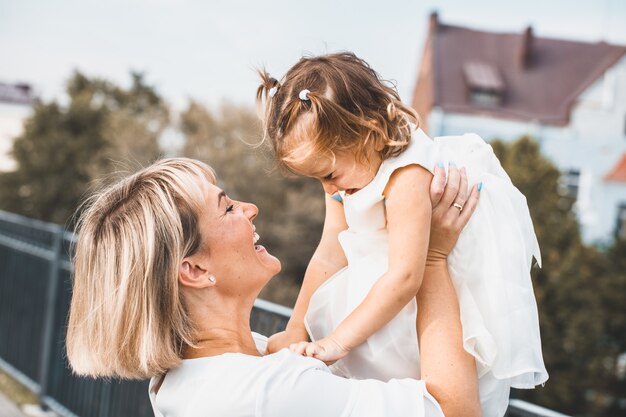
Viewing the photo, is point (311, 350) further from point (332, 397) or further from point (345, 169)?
point (345, 169)

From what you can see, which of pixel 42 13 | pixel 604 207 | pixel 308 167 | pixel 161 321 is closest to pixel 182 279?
pixel 161 321

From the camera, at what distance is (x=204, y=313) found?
174 cm

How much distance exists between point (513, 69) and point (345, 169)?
99.4ft

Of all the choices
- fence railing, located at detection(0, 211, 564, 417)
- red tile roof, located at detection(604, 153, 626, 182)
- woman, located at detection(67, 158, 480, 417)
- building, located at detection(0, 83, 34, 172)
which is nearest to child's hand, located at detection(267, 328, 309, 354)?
woman, located at detection(67, 158, 480, 417)

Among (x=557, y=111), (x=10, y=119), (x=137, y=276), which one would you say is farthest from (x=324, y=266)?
(x=10, y=119)

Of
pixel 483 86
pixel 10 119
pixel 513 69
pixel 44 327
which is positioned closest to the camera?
pixel 44 327

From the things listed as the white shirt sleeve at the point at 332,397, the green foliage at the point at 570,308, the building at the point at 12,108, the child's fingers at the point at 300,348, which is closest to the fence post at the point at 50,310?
the child's fingers at the point at 300,348

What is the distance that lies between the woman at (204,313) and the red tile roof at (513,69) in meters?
26.6

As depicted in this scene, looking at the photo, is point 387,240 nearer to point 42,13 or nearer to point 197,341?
point 197,341

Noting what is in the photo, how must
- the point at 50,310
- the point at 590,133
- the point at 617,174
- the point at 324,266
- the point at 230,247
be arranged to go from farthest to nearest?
the point at 617,174 < the point at 590,133 < the point at 50,310 < the point at 324,266 < the point at 230,247

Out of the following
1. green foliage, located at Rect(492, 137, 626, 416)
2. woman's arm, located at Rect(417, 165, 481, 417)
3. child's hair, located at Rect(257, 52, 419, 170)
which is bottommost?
green foliage, located at Rect(492, 137, 626, 416)

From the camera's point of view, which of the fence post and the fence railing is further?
the fence post

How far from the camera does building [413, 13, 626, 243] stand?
27531mm

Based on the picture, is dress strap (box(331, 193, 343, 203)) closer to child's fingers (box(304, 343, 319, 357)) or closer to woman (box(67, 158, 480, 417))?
woman (box(67, 158, 480, 417))
